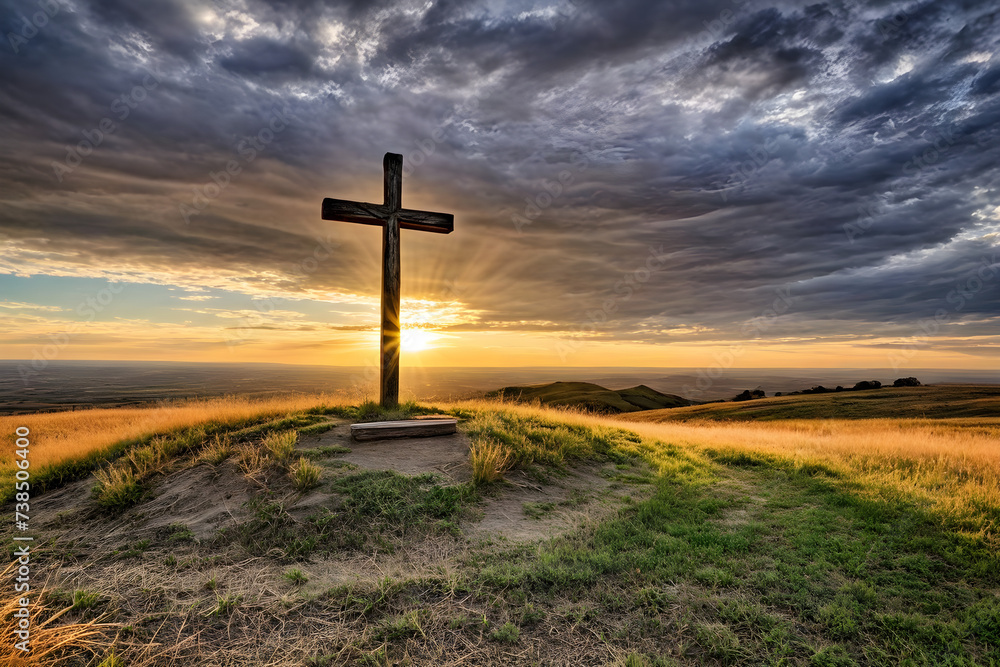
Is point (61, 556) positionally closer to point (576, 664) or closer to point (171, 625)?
point (171, 625)

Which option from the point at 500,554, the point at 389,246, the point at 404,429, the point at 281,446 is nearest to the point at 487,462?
the point at 500,554

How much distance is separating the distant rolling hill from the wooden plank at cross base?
31.1 m

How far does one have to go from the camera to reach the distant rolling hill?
43312 millimetres

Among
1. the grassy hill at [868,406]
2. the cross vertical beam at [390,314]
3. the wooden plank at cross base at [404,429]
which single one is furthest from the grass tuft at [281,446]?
the grassy hill at [868,406]

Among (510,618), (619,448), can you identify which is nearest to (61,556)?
(510,618)

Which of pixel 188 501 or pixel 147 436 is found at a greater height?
pixel 147 436

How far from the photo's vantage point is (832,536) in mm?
6090

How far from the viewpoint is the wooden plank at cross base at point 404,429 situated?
939 centimetres

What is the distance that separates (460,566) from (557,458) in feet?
13.8

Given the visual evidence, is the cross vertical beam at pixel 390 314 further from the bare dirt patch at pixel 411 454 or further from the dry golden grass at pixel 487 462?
the dry golden grass at pixel 487 462

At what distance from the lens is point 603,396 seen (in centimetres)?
4744

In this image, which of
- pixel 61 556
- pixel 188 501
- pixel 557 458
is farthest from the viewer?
pixel 557 458

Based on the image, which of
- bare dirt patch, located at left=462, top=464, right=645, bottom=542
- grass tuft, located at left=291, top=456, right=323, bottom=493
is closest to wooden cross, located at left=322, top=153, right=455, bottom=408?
grass tuft, located at left=291, top=456, right=323, bottom=493

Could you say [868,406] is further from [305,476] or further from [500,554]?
[305,476]
